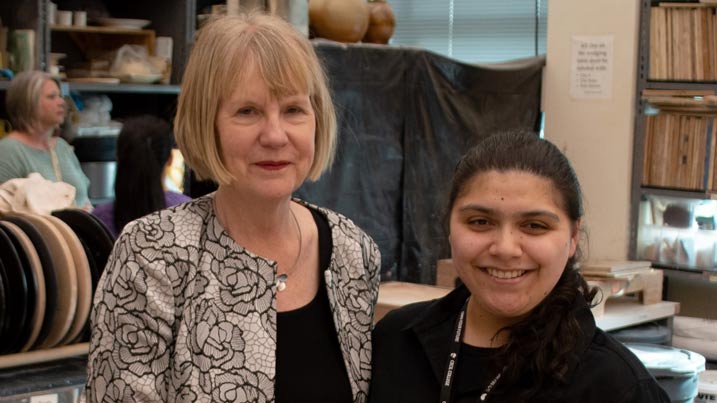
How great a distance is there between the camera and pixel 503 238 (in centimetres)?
147

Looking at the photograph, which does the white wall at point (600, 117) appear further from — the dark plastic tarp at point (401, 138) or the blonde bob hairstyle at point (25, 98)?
the blonde bob hairstyle at point (25, 98)

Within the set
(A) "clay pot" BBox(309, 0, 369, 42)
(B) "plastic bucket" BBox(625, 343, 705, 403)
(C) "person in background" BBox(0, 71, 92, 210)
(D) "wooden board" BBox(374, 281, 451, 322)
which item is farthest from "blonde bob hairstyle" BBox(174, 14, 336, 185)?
(C) "person in background" BBox(0, 71, 92, 210)

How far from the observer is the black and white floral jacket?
1527 mm

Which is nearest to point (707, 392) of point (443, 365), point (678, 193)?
point (678, 193)

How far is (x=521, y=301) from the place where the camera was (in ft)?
4.90

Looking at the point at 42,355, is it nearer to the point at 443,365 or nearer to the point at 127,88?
the point at 443,365

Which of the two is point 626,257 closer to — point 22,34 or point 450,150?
point 450,150

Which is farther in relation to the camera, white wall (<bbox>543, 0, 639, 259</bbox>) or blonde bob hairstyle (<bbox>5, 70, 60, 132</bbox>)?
white wall (<bbox>543, 0, 639, 259</bbox>)

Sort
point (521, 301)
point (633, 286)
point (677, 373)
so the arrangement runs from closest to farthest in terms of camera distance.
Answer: point (521, 301), point (677, 373), point (633, 286)

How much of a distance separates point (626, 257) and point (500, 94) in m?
1.08

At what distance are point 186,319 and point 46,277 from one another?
803 millimetres

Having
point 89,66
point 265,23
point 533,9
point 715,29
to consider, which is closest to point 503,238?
point 265,23

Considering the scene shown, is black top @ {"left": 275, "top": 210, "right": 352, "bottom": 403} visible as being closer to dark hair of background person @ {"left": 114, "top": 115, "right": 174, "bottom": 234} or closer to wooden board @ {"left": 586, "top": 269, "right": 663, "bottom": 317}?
dark hair of background person @ {"left": 114, "top": 115, "right": 174, "bottom": 234}

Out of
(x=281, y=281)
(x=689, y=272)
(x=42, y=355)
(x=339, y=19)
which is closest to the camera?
(x=281, y=281)
